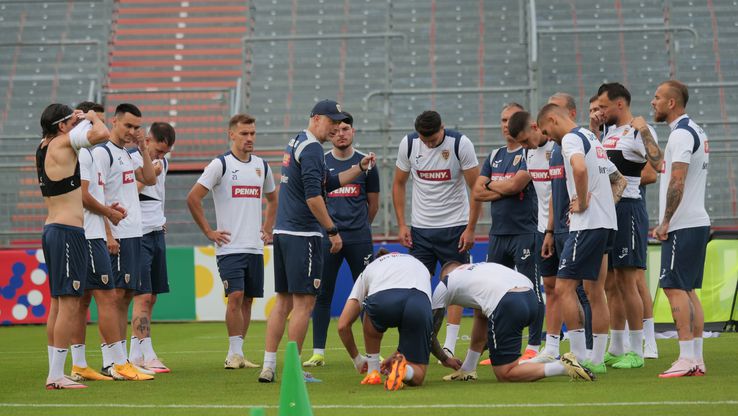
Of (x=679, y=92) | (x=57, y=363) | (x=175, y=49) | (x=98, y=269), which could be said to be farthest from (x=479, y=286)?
(x=175, y=49)

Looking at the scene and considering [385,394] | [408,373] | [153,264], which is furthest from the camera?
[153,264]

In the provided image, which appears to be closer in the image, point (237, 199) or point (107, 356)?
point (107, 356)

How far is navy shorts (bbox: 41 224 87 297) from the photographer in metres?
8.84

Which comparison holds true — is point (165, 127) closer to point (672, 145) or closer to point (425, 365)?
point (425, 365)

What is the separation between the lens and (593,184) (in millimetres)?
9109

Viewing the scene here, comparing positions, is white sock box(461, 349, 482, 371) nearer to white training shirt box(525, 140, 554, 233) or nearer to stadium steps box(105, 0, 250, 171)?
white training shirt box(525, 140, 554, 233)

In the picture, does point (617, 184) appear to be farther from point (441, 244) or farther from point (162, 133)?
point (162, 133)

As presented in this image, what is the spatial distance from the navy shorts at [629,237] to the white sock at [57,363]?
4.85 meters

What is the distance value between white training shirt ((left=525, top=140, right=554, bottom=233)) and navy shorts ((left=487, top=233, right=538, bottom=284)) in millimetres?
188

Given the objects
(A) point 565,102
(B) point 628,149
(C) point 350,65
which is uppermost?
(C) point 350,65

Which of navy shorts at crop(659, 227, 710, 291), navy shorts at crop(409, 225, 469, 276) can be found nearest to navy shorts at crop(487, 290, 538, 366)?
navy shorts at crop(659, 227, 710, 291)

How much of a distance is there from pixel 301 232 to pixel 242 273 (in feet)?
5.70

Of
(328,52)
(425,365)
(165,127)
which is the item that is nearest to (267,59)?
(328,52)

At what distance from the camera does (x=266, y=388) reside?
8602mm
